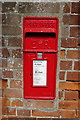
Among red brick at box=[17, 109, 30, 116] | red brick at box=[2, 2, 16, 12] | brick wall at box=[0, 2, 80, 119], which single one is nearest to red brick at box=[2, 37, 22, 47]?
brick wall at box=[0, 2, 80, 119]

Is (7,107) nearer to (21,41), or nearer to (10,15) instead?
(21,41)

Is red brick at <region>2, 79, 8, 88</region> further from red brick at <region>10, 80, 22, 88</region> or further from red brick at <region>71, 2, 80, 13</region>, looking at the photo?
red brick at <region>71, 2, 80, 13</region>

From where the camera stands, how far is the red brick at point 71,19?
135 cm

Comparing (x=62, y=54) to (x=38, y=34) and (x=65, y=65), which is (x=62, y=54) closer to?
(x=65, y=65)

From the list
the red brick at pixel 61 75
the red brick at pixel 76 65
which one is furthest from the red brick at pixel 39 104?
the red brick at pixel 76 65

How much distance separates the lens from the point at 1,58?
4.71ft

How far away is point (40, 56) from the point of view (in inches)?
54.1

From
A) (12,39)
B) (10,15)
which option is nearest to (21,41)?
(12,39)

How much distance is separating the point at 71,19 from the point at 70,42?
0.17 metres

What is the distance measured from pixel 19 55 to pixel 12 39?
135mm

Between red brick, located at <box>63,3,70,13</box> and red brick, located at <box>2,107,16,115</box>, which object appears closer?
red brick, located at <box>63,3,70,13</box>

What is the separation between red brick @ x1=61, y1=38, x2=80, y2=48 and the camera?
138 cm

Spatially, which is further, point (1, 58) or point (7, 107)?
point (7, 107)

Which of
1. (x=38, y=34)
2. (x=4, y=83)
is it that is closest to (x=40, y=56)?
(x=38, y=34)
